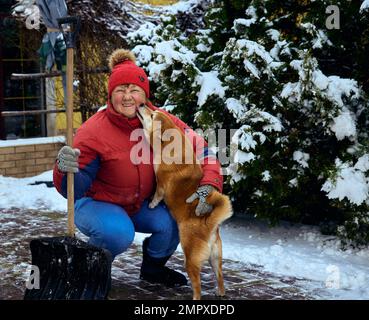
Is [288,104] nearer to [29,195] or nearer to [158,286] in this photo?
[158,286]

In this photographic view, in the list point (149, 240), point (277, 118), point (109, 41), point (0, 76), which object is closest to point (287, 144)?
point (277, 118)

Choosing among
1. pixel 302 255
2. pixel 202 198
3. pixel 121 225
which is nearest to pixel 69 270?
pixel 121 225

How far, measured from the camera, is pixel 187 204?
13.8 feet

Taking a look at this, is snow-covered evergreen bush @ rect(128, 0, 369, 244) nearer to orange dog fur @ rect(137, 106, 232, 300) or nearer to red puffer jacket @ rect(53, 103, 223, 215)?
red puffer jacket @ rect(53, 103, 223, 215)

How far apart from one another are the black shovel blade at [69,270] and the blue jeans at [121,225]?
0.24m

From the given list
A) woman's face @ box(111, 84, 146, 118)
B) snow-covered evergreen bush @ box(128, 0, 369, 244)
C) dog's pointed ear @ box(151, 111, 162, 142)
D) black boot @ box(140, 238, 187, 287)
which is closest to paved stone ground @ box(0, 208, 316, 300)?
black boot @ box(140, 238, 187, 287)

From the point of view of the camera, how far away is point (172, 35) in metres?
7.07

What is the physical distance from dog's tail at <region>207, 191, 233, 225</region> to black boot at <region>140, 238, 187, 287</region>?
84 cm

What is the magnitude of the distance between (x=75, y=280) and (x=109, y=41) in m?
6.14

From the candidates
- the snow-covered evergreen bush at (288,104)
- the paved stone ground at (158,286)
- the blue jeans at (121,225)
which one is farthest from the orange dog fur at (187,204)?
the snow-covered evergreen bush at (288,104)

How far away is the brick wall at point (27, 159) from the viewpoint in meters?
9.41

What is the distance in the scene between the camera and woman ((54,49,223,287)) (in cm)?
436

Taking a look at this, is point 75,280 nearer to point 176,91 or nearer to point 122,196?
point 122,196

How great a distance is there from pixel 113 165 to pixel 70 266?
0.78m
